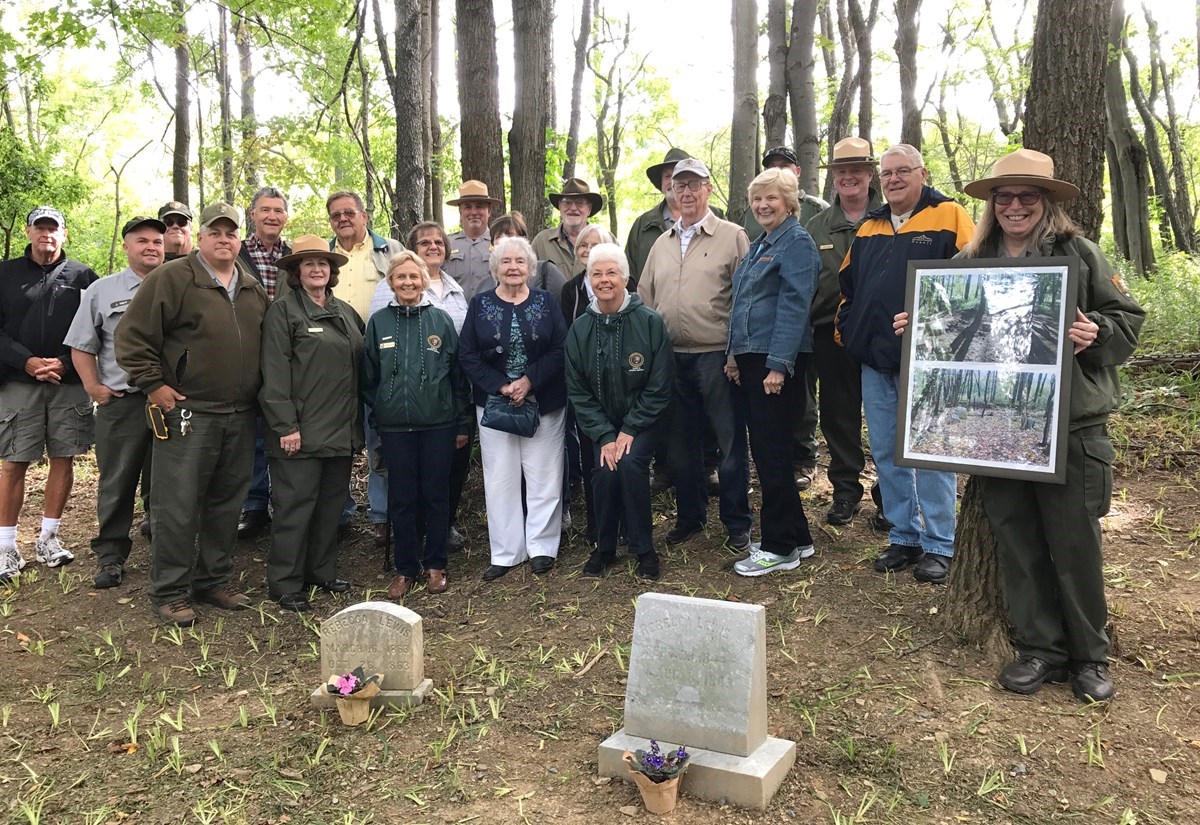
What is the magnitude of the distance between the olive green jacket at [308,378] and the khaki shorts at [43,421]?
172 centimetres

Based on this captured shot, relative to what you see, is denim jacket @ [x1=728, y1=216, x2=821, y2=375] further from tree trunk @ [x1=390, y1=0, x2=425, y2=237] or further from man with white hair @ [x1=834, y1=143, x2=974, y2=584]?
tree trunk @ [x1=390, y1=0, x2=425, y2=237]

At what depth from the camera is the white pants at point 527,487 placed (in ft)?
19.5

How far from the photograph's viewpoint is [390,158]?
75.1 feet

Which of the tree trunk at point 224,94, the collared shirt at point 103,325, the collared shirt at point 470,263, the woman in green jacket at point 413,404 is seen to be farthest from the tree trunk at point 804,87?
the tree trunk at point 224,94

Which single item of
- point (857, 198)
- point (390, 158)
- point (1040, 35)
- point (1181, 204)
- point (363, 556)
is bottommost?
point (363, 556)

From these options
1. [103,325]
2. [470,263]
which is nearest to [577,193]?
[470,263]

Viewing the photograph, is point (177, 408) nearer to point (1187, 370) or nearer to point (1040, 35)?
point (1040, 35)

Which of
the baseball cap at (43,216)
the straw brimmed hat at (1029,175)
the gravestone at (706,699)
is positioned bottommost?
the gravestone at (706,699)

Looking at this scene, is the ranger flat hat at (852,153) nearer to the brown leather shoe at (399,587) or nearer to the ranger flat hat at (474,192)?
the ranger flat hat at (474,192)

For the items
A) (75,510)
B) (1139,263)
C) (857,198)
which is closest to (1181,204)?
(1139,263)

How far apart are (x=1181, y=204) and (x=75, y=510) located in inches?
872

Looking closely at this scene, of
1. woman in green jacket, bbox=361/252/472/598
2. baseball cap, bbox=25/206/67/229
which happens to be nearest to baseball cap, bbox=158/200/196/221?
baseball cap, bbox=25/206/67/229

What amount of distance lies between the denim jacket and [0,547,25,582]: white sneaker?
5.14 metres

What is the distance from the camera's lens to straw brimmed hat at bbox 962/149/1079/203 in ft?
12.0
